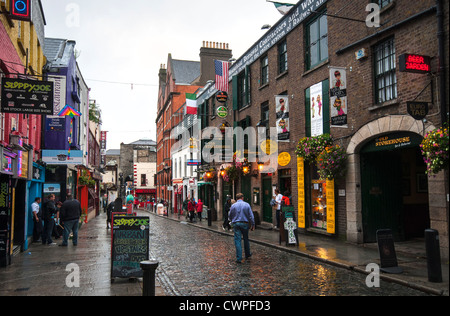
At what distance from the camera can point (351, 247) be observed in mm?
11758

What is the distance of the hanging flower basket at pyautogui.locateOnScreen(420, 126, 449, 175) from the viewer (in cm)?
799

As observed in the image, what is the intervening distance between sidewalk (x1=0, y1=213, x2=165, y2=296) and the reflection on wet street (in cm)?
83

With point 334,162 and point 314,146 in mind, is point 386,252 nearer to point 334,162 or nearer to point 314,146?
point 334,162

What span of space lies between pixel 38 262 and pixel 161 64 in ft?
172

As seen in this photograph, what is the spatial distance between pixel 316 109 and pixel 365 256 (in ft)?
21.8

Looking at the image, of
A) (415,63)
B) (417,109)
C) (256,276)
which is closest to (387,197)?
(417,109)

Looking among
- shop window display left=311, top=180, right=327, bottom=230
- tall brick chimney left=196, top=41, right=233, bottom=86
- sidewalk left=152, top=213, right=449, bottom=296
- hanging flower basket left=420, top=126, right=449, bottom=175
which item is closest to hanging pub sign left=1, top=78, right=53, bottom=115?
sidewalk left=152, top=213, right=449, bottom=296

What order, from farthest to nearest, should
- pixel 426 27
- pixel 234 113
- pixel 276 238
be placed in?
pixel 234 113 < pixel 276 238 < pixel 426 27

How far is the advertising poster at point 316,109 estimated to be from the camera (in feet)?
48.1

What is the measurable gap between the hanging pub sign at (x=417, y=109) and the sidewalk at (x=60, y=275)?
23.2ft

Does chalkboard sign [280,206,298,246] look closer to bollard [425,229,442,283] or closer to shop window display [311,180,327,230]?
shop window display [311,180,327,230]

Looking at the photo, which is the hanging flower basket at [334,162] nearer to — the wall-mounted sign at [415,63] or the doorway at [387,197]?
the doorway at [387,197]
